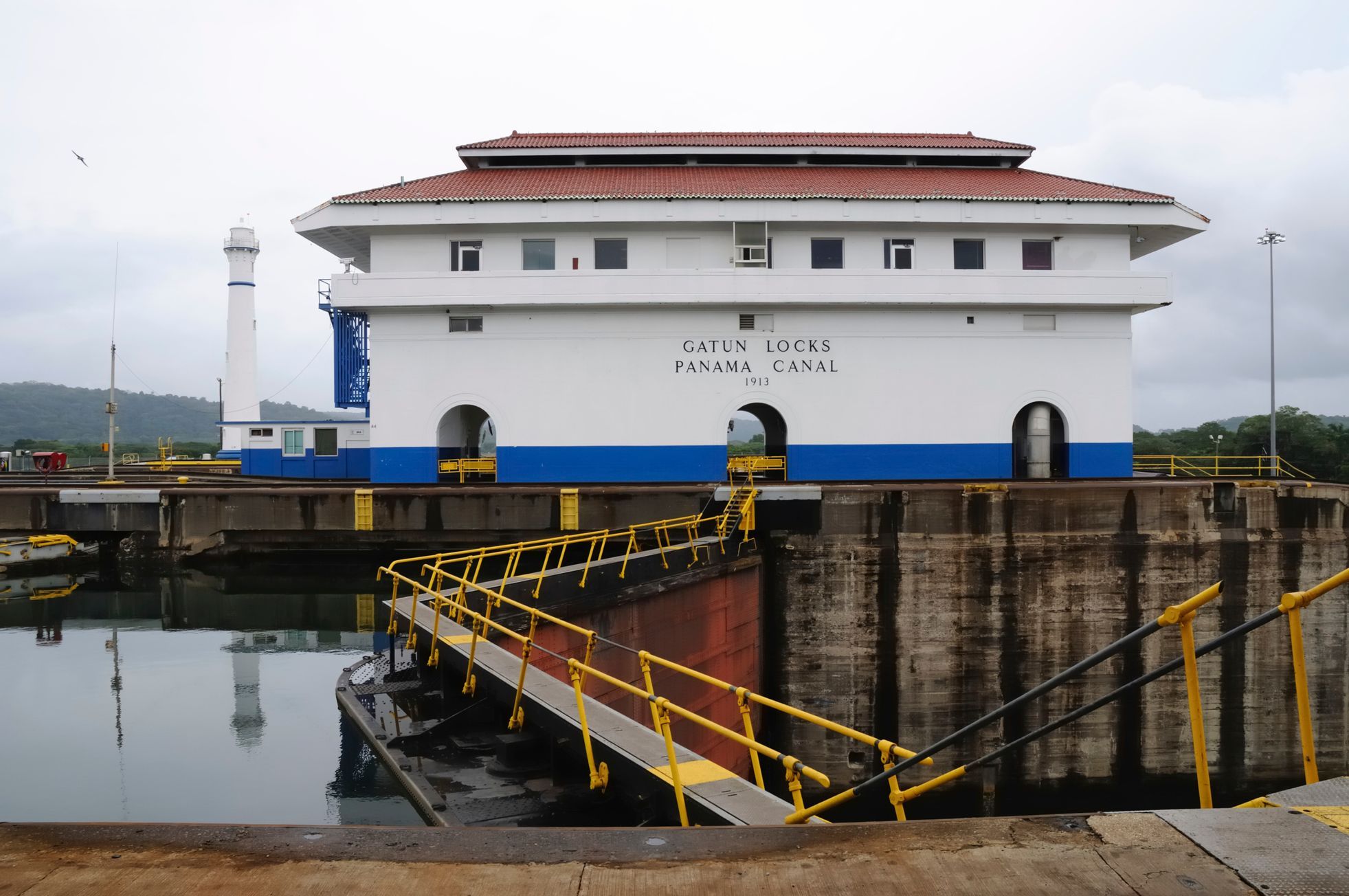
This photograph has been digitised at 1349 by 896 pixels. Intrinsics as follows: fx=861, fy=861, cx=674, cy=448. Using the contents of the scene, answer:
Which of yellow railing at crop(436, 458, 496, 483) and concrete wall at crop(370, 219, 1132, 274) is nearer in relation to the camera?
yellow railing at crop(436, 458, 496, 483)

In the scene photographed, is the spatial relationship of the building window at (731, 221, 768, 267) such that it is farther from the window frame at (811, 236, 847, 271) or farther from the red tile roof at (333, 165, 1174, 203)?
the window frame at (811, 236, 847, 271)

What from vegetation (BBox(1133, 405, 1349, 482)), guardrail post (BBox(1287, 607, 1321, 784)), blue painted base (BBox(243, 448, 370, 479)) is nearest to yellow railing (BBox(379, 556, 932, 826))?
guardrail post (BBox(1287, 607, 1321, 784))

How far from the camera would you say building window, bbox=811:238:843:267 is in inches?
922

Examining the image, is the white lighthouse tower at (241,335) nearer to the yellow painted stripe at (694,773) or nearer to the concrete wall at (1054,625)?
the concrete wall at (1054,625)

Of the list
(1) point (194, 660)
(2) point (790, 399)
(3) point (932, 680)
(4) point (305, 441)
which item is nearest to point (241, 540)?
(1) point (194, 660)

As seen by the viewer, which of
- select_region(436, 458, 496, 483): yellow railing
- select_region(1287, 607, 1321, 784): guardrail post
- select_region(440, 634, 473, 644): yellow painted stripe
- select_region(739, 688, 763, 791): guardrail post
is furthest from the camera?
select_region(436, 458, 496, 483): yellow railing

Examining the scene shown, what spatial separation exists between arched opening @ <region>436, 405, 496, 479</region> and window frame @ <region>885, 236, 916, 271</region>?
11463mm

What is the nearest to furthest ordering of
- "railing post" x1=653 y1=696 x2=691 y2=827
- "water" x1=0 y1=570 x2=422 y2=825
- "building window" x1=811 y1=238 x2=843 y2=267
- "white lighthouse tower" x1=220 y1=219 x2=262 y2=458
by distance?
1. "railing post" x1=653 y1=696 x2=691 y2=827
2. "water" x1=0 y1=570 x2=422 y2=825
3. "building window" x1=811 y1=238 x2=843 y2=267
4. "white lighthouse tower" x1=220 y1=219 x2=262 y2=458

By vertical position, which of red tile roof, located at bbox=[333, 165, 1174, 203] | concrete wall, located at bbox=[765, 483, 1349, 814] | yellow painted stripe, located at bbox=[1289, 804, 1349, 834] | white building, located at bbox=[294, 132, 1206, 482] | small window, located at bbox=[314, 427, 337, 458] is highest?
red tile roof, located at bbox=[333, 165, 1174, 203]

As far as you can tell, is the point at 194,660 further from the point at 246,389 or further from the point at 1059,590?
the point at 246,389

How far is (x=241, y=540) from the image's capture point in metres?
19.6

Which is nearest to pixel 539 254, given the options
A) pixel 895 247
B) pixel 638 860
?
pixel 895 247

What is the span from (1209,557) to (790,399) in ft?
32.5

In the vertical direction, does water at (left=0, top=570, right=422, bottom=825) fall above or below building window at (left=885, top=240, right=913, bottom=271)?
below
